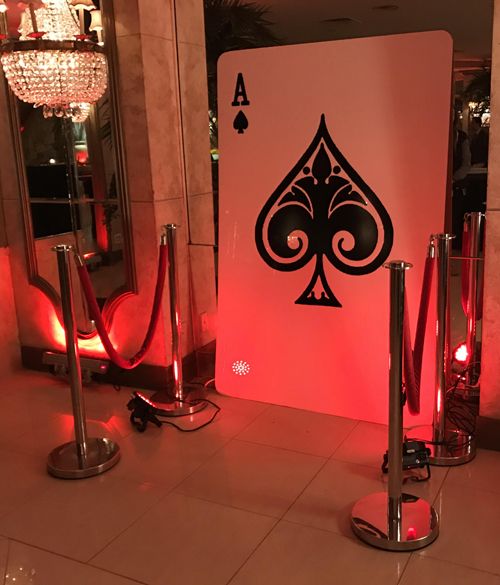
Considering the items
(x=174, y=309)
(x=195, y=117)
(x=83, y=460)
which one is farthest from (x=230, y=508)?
(x=195, y=117)

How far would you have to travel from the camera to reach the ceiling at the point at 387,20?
3084 millimetres

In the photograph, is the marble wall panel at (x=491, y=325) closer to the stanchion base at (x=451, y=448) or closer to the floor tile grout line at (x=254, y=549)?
the stanchion base at (x=451, y=448)

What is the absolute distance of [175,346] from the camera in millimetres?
3934

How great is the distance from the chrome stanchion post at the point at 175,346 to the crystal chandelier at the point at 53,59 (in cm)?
85

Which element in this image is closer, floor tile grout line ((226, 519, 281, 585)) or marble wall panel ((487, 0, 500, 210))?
floor tile grout line ((226, 519, 281, 585))

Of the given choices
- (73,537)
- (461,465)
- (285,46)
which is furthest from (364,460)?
(285,46)

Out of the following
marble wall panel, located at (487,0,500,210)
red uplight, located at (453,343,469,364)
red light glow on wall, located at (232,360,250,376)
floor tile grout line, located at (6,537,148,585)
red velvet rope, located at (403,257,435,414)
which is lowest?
floor tile grout line, located at (6,537,148,585)

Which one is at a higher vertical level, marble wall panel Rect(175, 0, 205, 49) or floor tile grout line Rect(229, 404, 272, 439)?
marble wall panel Rect(175, 0, 205, 49)

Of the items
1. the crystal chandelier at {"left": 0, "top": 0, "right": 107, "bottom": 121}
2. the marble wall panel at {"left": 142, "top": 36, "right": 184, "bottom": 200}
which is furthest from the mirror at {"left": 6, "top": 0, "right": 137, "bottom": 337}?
the crystal chandelier at {"left": 0, "top": 0, "right": 107, "bottom": 121}

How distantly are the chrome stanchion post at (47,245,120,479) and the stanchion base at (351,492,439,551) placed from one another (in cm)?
126

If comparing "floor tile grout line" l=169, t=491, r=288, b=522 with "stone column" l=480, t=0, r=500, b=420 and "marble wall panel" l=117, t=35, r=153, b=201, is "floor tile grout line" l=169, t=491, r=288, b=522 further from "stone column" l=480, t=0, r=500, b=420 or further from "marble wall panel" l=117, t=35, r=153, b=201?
"marble wall panel" l=117, t=35, r=153, b=201

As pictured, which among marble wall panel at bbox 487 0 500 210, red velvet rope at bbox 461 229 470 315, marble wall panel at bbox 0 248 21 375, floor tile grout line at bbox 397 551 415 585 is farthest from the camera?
marble wall panel at bbox 0 248 21 375

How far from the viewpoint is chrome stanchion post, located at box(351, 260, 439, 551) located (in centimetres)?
252

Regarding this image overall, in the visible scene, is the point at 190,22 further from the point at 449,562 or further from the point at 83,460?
the point at 449,562
